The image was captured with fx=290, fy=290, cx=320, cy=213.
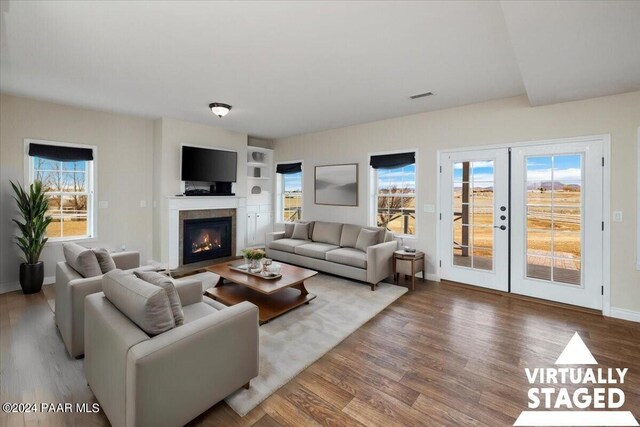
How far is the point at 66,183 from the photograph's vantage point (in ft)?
15.3

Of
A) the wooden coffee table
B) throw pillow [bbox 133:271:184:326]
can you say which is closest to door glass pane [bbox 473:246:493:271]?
the wooden coffee table

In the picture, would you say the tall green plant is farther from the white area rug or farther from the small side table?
the small side table

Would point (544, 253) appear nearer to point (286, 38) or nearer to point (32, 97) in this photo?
point (286, 38)

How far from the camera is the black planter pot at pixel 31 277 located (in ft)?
12.8

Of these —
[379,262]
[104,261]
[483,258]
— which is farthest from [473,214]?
[104,261]

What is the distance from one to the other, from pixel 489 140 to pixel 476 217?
111 cm

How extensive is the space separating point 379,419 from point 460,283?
3180mm

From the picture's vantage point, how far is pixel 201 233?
5.76 metres

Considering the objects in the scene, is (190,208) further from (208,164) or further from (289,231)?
(289,231)

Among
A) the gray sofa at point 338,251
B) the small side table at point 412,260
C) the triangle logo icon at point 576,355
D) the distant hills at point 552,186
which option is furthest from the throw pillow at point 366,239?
the triangle logo icon at point 576,355

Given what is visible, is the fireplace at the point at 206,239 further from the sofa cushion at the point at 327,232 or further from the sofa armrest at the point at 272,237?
the sofa cushion at the point at 327,232

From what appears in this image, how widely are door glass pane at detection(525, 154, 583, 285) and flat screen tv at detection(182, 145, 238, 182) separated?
16.8ft

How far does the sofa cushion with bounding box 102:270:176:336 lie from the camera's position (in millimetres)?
1618

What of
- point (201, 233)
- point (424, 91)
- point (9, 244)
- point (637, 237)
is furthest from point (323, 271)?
point (9, 244)
